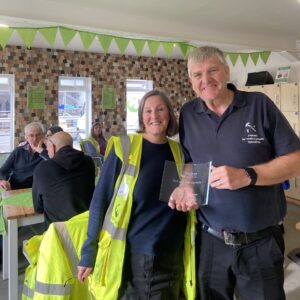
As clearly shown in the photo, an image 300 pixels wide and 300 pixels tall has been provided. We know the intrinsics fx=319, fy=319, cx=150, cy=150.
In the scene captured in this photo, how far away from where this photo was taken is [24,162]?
328cm

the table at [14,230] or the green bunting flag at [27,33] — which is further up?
the green bunting flag at [27,33]

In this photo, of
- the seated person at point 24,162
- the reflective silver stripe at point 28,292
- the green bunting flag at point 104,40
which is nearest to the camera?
the reflective silver stripe at point 28,292

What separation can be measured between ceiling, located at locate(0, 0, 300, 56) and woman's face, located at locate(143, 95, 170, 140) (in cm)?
211

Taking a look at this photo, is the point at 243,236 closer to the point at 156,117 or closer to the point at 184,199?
the point at 184,199

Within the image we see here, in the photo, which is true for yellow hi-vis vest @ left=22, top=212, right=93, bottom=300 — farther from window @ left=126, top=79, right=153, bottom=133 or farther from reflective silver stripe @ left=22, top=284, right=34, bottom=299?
window @ left=126, top=79, right=153, bottom=133

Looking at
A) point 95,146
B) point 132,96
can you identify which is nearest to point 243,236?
point 95,146

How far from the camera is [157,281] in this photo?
1359mm

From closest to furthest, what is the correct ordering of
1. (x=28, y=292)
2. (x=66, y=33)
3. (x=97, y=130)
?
(x=28, y=292)
(x=66, y=33)
(x=97, y=130)

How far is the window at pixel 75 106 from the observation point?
19.6 feet

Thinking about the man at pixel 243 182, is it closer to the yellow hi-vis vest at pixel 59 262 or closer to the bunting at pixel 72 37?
→ the yellow hi-vis vest at pixel 59 262

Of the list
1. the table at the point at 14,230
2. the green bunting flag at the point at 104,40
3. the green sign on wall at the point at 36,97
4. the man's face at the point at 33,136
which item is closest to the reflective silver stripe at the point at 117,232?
the table at the point at 14,230

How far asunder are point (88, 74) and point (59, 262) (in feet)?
16.0

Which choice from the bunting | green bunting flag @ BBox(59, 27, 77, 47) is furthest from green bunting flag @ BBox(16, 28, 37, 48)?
green bunting flag @ BBox(59, 27, 77, 47)

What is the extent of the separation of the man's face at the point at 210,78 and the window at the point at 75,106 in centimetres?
505
